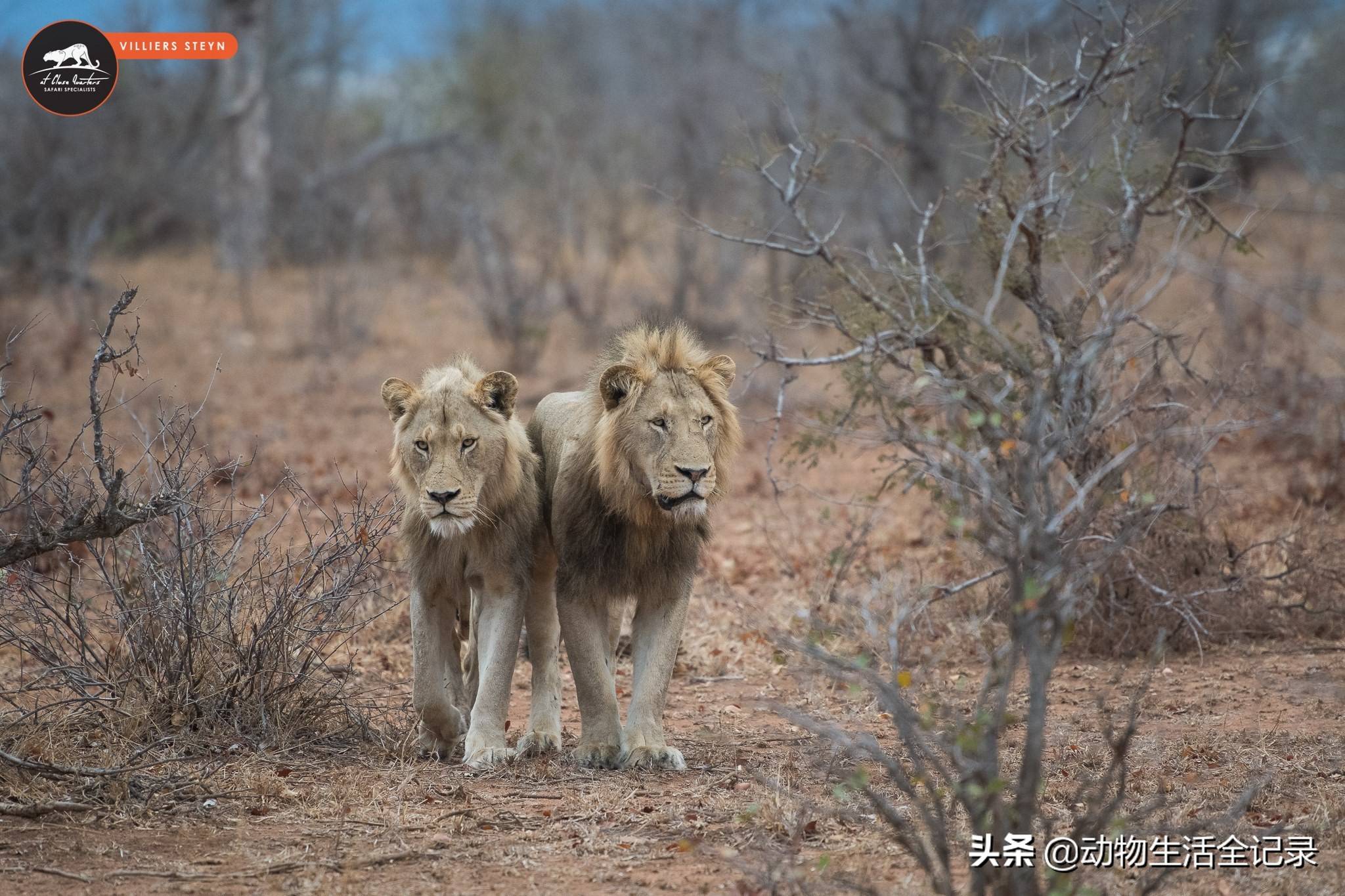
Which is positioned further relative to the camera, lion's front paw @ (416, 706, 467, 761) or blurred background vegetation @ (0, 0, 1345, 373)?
blurred background vegetation @ (0, 0, 1345, 373)

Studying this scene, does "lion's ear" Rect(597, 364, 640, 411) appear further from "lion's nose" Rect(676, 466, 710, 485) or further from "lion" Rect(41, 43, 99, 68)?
"lion" Rect(41, 43, 99, 68)

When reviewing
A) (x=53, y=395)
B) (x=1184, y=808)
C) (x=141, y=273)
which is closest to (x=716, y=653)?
(x=1184, y=808)

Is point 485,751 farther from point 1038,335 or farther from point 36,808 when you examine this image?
point 1038,335

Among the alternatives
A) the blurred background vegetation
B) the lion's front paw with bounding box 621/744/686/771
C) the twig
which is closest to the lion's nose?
the lion's front paw with bounding box 621/744/686/771

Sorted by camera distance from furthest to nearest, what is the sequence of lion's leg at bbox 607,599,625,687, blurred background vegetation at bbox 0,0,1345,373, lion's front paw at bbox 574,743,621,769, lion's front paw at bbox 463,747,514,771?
blurred background vegetation at bbox 0,0,1345,373, lion's leg at bbox 607,599,625,687, lion's front paw at bbox 574,743,621,769, lion's front paw at bbox 463,747,514,771

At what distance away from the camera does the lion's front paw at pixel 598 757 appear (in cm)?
505

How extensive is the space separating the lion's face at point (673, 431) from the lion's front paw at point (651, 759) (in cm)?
85

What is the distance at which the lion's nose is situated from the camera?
4730 millimetres

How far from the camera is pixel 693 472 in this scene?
4.73 metres

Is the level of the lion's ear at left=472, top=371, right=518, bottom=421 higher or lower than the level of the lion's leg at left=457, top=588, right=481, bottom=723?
higher

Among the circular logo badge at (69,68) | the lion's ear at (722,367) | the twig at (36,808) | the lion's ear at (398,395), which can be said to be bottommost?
the twig at (36,808)

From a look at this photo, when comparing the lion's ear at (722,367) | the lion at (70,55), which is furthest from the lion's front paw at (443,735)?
the lion at (70,55)

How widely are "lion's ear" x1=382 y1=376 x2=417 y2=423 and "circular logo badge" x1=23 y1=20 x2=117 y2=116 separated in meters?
5.09

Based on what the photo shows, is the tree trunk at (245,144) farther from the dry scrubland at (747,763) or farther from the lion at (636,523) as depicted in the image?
the lion at (636,523)
